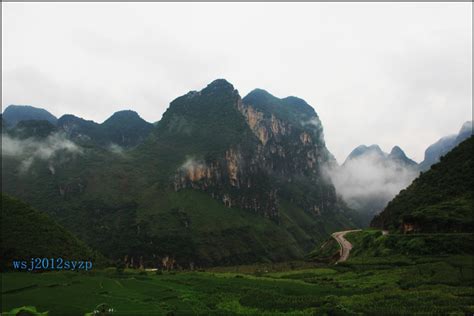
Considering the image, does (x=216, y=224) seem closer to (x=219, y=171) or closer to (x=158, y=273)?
(x=219, y=171)

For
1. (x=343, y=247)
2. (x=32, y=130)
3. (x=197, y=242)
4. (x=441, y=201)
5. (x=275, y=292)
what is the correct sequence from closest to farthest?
(x=275, y=292), (x=441, y=201), (x=343, y=247), (x=197, y=242), (x=32, y=130)

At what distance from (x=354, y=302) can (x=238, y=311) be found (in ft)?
31.1

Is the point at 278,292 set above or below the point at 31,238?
below

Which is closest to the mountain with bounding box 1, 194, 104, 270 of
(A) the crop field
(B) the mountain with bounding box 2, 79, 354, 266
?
(A) the crop field

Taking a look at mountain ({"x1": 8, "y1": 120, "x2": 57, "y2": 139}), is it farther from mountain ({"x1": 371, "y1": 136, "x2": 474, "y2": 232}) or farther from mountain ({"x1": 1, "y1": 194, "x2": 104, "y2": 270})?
mountain ({"x1": 371, "y1": 136, "x2": 474, "y2": 232})

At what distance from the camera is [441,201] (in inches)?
3029

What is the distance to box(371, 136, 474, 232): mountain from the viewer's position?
65750mm

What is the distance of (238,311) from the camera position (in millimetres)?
32000

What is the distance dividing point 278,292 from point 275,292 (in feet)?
1.89

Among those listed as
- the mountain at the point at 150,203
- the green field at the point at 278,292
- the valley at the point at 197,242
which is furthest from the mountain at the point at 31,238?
the mountain at the point at 150,203

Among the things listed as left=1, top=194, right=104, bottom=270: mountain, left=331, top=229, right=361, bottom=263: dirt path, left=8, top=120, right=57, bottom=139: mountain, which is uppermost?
left=8, top=120, right=57, bottom=139: mountain

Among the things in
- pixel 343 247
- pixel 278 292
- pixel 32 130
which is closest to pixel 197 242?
pixel 343 247

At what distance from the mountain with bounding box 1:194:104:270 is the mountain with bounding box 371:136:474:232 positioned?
196 ft

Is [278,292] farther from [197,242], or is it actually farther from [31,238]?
[197,242]
